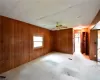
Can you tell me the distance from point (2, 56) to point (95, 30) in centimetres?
538

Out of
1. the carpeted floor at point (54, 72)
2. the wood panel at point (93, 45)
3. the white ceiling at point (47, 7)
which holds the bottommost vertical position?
the carpeted floor at point (54, 72)

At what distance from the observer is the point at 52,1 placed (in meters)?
2.10

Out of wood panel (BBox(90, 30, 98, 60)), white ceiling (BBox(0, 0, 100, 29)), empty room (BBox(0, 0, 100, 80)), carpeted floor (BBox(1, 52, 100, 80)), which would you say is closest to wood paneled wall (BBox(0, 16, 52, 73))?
empty room (BBox(0, 0, 100, 80))

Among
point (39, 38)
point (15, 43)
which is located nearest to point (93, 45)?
point (39, 38)

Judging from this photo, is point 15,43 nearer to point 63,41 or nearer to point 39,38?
point 39,38

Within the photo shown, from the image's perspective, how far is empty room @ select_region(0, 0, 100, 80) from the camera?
2462 mm

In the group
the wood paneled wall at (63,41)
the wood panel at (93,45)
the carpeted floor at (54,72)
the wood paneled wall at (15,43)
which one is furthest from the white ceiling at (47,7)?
the wood paneled wall at (63,41)

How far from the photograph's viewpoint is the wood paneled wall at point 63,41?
7.22m

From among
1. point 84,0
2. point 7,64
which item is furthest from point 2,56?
point 84,0

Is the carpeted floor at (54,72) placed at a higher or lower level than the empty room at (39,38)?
lower

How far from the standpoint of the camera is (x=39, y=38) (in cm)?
635

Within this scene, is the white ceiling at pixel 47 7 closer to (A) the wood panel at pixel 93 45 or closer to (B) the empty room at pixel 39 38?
(B) the empty room at pixel 39 38

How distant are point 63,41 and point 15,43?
4.85 meters

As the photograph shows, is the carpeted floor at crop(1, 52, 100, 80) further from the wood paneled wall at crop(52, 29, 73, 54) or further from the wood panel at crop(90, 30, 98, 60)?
the wood paneled wall at crop(52, 29, 73, 54)
